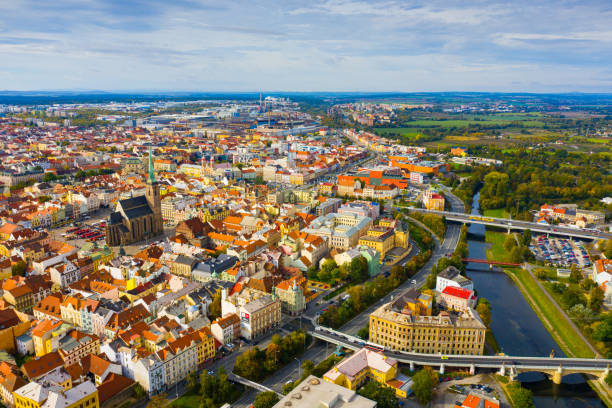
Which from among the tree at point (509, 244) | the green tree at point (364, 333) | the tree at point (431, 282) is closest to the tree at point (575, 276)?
the tree at point (509, 244)

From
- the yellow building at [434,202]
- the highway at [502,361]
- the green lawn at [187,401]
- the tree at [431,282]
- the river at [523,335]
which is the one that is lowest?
the river at [523,335]

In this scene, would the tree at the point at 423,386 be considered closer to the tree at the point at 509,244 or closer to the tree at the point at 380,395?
the tree at the point at 380,395

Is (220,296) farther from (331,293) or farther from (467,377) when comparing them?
(467,377)

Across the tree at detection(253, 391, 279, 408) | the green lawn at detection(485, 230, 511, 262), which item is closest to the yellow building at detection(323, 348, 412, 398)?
the tree at detection(253, 391, 279, 408)

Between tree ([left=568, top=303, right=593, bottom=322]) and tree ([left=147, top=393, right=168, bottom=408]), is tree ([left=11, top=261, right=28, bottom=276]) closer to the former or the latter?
tree ([left=147, top=393, right=168, bottom=408])

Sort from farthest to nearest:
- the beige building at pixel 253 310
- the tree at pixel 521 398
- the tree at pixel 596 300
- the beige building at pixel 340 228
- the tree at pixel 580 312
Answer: the beige building at pixel 340 228 → the tree at pixel 596 300 → the tree at pixel 580 312 → the beige building at pixel 253 310 → the tree at pixel 521 398

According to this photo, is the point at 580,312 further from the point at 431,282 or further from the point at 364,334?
the point at 364,334

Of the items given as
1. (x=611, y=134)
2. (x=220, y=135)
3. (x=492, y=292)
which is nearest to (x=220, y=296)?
(x=492, y=292)
